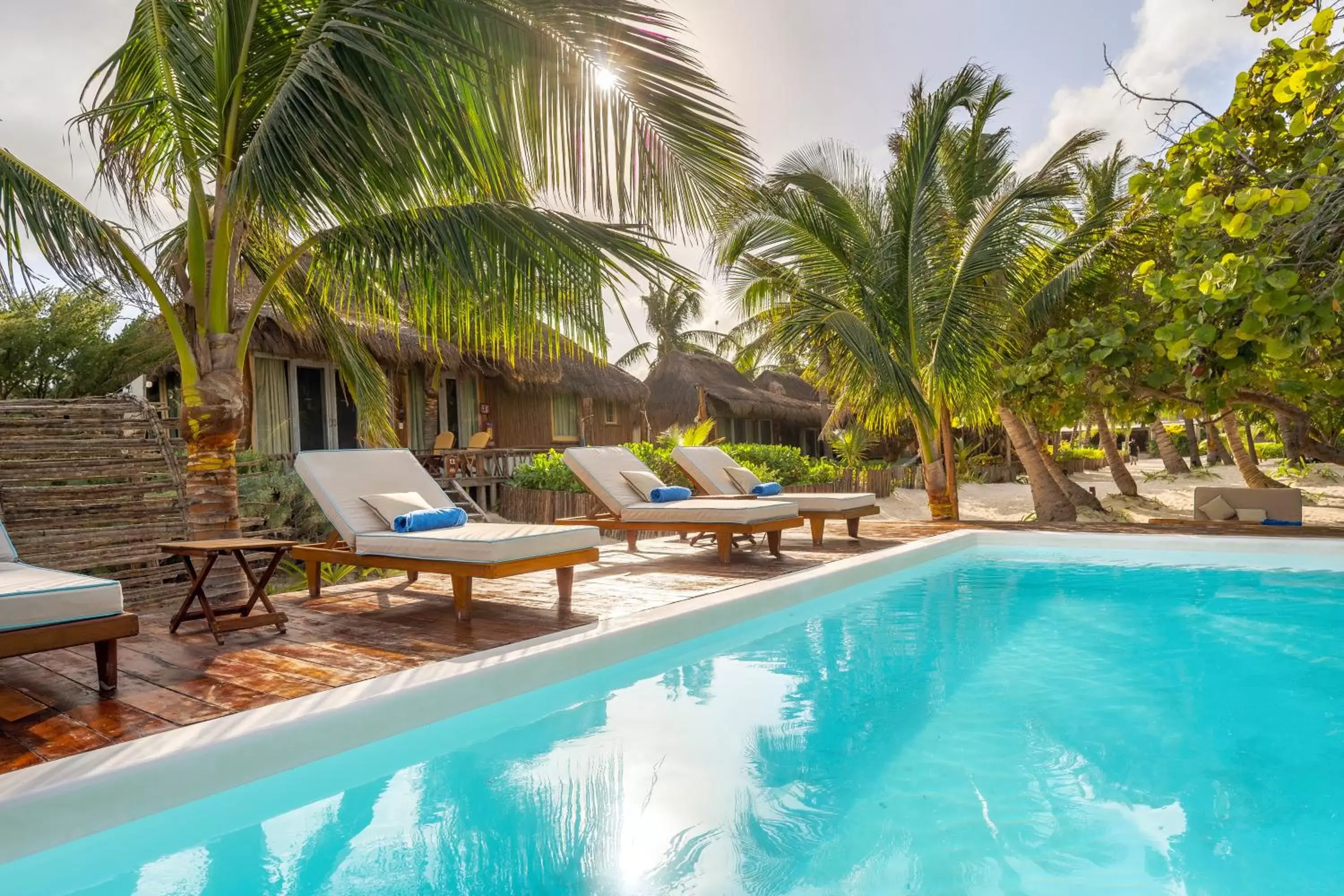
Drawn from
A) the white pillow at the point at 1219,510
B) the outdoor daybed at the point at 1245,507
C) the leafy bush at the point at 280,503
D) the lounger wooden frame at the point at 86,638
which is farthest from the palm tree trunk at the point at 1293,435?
the leafy bush at the point at 280,503

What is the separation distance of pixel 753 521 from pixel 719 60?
3214 millimetres

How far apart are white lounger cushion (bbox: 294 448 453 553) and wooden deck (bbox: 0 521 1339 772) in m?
0.51

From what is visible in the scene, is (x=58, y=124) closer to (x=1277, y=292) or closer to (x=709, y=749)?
(x=709, y=749)

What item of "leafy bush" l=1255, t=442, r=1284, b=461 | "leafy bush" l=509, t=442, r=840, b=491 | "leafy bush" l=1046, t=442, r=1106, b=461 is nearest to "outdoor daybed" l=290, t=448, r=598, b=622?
"leafy bush" l=509, t=442, r=840, b=491

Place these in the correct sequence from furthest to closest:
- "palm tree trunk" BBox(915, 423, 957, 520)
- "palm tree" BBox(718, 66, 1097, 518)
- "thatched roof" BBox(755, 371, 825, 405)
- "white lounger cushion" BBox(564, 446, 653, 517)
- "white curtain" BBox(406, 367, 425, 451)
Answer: "thatched roof" BBox(755, 371, 825, 405)
"white curtain" BBox(406, 367, 425, 451)
"palm tree trunk" BBox(915, 423, 957, 520)
"palm tree" BBox(718, 66, 1097, 518)
"white lounger cushion" BBox(564, 446, 653, 517)

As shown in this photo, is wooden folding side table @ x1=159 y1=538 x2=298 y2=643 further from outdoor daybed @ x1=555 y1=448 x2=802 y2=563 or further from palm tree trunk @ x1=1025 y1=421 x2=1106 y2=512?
palm tree trunk @ x1=1025 y1=421 x2=1106 y2=512

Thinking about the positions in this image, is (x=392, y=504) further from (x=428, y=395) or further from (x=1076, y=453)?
(x=1076, y=453)

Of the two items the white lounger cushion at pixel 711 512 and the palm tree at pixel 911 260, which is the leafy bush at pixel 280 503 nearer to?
the white lounger cushion at pixel 711 512

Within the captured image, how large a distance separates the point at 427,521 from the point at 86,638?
1.91m

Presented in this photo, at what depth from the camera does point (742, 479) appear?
317 inches

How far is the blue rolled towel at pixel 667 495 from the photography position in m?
6.69

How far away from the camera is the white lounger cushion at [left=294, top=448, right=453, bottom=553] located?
4.66 meters

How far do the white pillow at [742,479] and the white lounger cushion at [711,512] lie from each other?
1.29 metres

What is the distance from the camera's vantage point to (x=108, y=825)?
2.26 m
